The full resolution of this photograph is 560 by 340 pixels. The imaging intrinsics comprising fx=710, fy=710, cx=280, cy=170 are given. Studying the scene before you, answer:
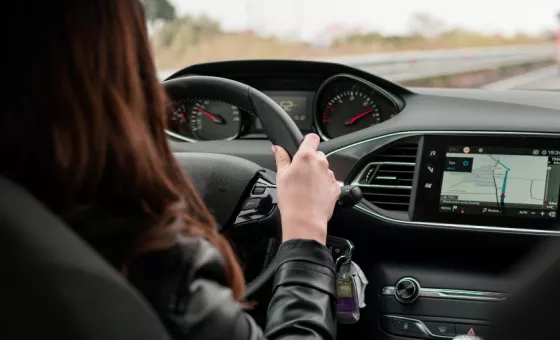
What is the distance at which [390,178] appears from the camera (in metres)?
2.77

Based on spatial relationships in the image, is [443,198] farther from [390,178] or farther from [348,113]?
[348,113]

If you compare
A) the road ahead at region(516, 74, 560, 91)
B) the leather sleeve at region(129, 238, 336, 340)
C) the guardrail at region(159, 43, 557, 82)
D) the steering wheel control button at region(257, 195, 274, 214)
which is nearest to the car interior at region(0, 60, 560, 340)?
the steering wheel control button at region(257, 195, 274, 214)

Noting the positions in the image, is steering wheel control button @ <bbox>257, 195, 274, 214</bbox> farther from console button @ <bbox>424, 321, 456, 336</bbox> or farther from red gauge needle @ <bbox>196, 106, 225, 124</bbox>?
red gauge needle @ <bbox>196, 106, 225, 124</bbox>

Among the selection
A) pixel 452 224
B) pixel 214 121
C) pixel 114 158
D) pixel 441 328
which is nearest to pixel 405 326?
pixel 441 328

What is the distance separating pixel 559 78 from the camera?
11.7 feet

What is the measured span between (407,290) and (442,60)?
8.06 feet

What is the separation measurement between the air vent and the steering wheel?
58 centimetres

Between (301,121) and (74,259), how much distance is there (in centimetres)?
266

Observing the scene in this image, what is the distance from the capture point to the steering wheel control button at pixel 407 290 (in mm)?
2748

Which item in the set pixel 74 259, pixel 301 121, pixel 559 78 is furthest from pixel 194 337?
pixel 559 78

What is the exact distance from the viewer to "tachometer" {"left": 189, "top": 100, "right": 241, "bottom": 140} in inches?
130

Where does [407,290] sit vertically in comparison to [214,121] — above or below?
below

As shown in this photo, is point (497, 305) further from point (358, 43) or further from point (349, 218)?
point (358, 43)

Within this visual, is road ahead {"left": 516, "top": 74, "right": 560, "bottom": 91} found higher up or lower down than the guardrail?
higher up
